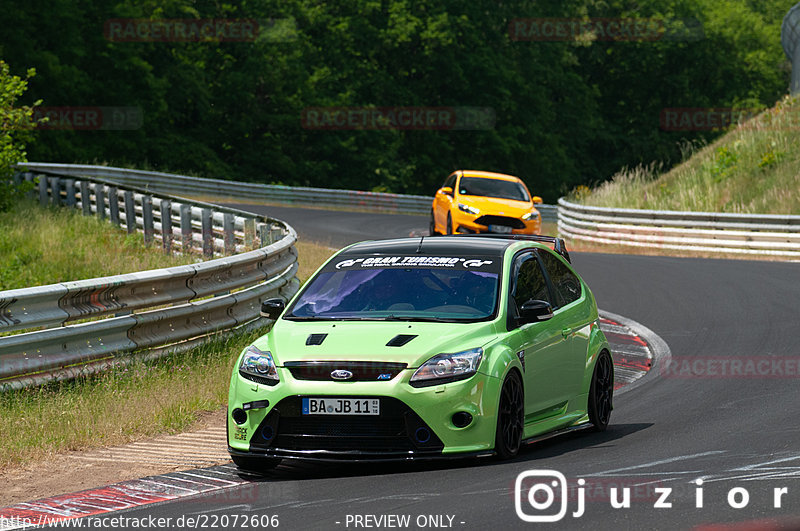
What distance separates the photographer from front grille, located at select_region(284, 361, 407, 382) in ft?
26.0

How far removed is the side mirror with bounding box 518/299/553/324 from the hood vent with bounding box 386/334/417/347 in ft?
3.04

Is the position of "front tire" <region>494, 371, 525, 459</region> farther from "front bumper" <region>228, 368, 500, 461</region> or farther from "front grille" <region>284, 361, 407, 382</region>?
"front grille" <region>284, 361, 407, 382</region>

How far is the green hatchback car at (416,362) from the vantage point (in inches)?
311

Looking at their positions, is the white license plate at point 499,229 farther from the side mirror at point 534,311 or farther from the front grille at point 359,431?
the front grille at point 359,431

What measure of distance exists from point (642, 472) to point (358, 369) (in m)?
1.82

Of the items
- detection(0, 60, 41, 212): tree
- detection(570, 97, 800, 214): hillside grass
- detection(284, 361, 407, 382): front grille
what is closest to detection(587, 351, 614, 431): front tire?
detection(284, 361, 407, 382): front grille

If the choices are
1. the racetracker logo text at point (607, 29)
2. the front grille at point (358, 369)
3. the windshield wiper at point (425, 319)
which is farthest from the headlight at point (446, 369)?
the racetracker logo text at point (607, 29)

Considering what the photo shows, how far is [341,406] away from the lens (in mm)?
7898

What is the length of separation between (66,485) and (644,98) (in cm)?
7949

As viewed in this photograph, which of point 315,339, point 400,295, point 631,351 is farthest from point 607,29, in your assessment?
point 315,339

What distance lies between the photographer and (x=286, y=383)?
8023 millimetres

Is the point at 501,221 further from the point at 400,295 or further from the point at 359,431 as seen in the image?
the point at 359,431

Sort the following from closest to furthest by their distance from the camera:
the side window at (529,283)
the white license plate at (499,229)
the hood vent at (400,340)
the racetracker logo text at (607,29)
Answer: the hood vent at (400,340) < the side window at (529,283) < the white license plate at (499,229) < the racetracker logo text at (607,29)

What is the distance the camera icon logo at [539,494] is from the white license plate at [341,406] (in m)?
0.98
